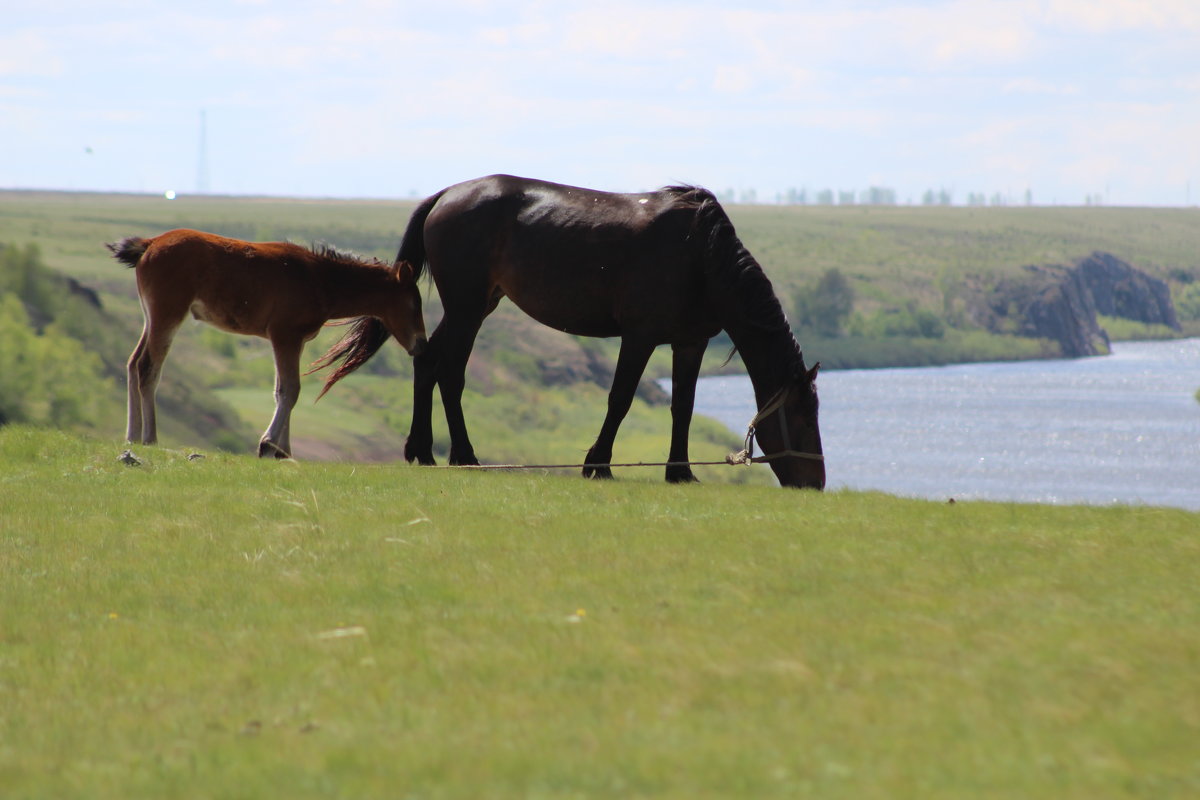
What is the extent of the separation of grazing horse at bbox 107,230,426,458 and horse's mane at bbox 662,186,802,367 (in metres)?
3.12

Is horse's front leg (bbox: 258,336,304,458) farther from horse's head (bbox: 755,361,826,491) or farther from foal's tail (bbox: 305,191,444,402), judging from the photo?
horse's head (bbox: 755,361,826,491)

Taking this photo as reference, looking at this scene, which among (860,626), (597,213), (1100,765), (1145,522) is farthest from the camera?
(597,213)

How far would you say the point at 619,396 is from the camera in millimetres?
13320

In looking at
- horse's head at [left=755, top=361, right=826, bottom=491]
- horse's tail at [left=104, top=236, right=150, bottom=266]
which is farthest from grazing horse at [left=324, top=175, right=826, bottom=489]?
Result: horse's tail at [left=104, top=236, right=150, bottom=266]

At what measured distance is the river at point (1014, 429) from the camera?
65.4 m

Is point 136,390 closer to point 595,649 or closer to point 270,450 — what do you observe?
point 270,450

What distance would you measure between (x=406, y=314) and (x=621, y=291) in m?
2.54

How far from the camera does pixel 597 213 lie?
44.0ft

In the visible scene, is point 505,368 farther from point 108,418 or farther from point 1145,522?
point 1145,522

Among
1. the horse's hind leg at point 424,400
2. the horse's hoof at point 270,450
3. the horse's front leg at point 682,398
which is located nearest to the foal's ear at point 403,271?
the horse's hind leg at point 424,400

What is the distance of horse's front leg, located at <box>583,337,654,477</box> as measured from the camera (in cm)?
1302

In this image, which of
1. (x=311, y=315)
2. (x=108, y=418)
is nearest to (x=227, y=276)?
(x=311, y=315)

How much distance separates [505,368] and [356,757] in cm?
12171

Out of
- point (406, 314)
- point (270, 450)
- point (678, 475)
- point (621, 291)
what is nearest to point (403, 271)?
point (406, 314)
